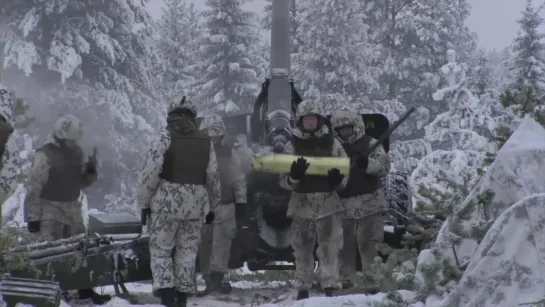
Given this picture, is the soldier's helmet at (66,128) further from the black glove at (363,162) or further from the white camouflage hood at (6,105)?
the white camouflage hood at (6,105)

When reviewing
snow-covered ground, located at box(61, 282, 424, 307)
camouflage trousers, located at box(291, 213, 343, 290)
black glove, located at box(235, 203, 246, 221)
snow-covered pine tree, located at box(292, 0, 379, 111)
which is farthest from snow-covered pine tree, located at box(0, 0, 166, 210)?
camouflage trousers, located at box(291, 213, 343, 290)

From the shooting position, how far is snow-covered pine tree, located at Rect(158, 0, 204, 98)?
35719 mm

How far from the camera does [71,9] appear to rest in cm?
2395

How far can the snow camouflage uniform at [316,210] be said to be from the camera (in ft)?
27.6

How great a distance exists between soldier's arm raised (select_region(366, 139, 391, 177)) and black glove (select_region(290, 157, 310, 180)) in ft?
3.14

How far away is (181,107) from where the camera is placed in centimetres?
784

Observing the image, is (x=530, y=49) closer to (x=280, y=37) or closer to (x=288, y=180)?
(x=280, y=37)

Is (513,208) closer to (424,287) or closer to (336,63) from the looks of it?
(424,287)

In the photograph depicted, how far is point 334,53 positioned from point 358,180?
73.5 feet

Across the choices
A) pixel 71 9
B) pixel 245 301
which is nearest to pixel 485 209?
pixel 245 301

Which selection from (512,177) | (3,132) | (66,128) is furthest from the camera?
(66,128)

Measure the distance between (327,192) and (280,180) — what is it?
1.66 ft

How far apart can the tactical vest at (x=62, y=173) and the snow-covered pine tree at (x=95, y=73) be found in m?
13.2

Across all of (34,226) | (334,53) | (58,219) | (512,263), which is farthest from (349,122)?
(334,53)
